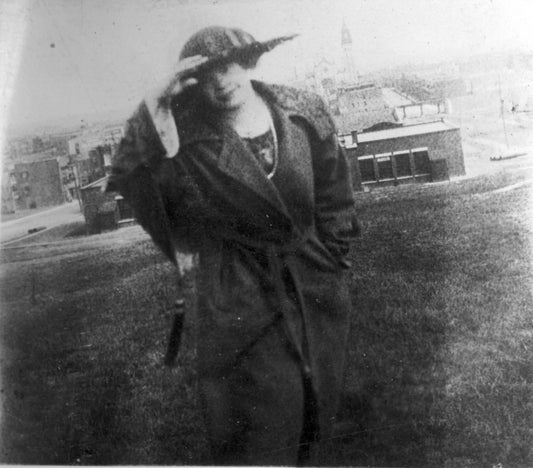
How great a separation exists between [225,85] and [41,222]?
3.39 ft

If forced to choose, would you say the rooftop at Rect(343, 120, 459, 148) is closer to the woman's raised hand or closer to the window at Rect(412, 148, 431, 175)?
the window at Rect(412, 148, 431, 175)

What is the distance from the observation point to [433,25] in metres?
2.65

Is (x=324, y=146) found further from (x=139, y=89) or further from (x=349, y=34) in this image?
(x=139, y=89)

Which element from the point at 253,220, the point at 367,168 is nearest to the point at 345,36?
the point at 367,168

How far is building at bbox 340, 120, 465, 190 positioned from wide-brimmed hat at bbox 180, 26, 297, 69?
24.7 inches

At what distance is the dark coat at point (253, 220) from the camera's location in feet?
7.76

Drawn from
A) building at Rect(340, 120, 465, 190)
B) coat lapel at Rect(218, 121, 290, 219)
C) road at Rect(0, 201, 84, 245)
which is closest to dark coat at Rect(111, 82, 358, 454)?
coat lapel at Rect(218, 121, 290, 219)

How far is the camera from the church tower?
260 cm

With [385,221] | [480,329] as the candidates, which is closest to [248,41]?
[385,221]

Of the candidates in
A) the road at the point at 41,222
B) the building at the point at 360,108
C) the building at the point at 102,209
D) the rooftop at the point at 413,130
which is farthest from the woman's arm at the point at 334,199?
the road at the point at 41,222

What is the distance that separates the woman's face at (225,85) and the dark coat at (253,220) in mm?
70

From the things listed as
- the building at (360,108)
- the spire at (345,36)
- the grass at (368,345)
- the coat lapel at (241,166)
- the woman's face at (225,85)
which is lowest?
the grass at (368,345)

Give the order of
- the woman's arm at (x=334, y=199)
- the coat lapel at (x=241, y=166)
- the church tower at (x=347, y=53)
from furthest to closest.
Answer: the church tower at (x=347, y=53), the woman's arm at (x=334, y=199), the coat lapel at (x=241, y=166)

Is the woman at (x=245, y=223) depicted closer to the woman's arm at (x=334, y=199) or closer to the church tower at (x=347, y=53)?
the woman's arm at (x=334, y=199)
